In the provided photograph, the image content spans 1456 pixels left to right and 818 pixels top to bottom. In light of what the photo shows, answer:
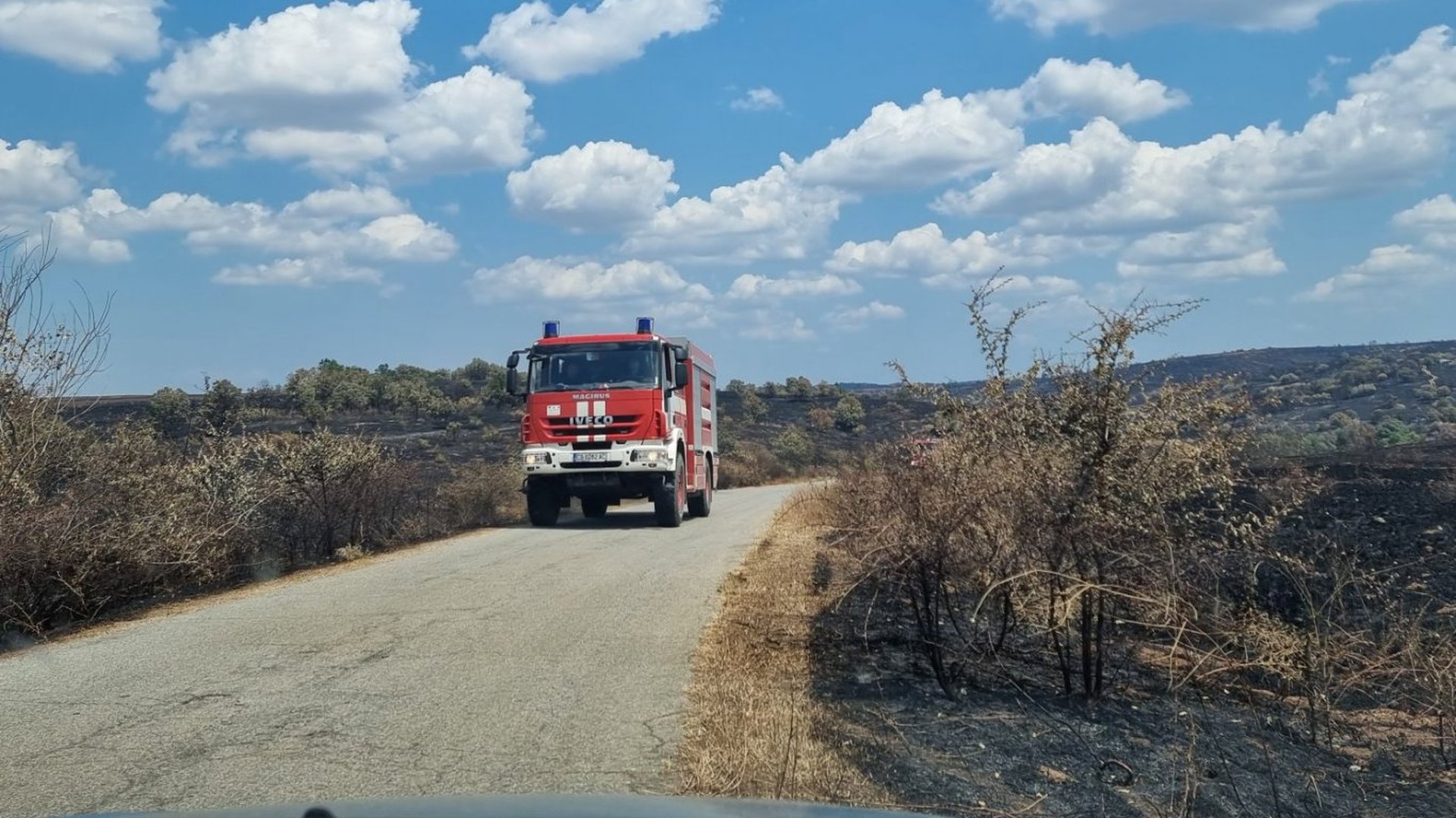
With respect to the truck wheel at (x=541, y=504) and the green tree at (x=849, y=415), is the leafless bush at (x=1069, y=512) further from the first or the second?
the green tree at (x=849, y=415)

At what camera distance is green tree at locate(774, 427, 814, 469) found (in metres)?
44.0

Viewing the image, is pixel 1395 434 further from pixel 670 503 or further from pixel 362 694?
pixel 362 694

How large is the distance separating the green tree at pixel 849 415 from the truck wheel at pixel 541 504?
33874 mm

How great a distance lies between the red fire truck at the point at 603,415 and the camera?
18906mm

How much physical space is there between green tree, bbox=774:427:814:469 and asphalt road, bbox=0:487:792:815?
31.4 m

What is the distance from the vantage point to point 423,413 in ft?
140

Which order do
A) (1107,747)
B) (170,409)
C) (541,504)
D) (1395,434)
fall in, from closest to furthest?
(1107,747), (541,504), (1395,434), (170,409)

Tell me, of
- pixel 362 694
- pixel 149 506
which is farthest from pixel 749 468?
pixel 362 694

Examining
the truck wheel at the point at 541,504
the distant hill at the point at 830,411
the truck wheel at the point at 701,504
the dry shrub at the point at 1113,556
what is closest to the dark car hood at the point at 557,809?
the dry shrub at the point at 1113,556

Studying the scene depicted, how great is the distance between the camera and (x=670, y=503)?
19.5 meters

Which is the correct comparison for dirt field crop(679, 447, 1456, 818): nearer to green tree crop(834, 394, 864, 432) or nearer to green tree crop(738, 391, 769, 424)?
green tree crop(834, 394, 864, 432)

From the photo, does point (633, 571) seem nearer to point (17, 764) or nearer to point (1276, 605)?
point (1276, 605)

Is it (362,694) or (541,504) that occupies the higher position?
(541,504)

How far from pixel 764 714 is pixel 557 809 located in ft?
12.1
